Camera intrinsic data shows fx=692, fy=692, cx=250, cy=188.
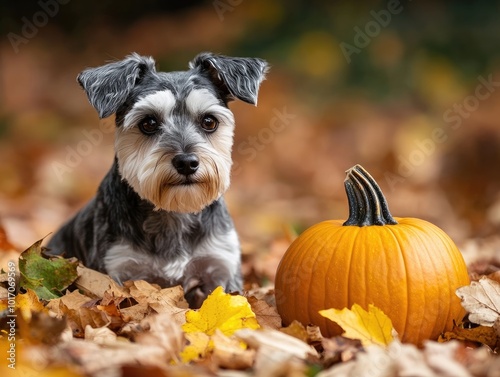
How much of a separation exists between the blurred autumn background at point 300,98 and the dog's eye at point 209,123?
392 centimetres

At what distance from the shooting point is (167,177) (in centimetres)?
377

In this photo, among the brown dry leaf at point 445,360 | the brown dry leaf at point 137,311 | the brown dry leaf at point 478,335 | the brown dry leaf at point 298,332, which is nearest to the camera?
the brown dry leaf at point 445,360

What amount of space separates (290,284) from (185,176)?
81 centimetres

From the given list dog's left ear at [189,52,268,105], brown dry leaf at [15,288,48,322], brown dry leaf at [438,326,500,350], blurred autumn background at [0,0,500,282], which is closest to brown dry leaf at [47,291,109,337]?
brown dry leaf at [15,288,48,322]

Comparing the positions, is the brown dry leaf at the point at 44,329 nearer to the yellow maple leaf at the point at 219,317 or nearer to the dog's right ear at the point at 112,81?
the yellow maple leaf at the point at 219,317

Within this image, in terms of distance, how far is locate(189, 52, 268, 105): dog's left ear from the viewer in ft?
13.3

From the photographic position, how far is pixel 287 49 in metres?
11.9

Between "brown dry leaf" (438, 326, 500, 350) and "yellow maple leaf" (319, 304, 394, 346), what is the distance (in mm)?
494

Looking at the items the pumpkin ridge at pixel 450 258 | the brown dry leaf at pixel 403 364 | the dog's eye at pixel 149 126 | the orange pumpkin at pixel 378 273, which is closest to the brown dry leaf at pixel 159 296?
the orange pumpkin at pixel 378 273

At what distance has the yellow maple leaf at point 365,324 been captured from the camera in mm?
3053

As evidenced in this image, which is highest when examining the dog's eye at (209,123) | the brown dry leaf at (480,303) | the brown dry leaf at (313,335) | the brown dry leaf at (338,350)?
the dog's eye at (209,123)

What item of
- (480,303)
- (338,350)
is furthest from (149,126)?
(480,303)

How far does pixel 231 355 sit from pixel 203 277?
4.74 feet

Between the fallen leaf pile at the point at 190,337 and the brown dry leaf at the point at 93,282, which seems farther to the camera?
the brown dry leaf at the point at 93,282
